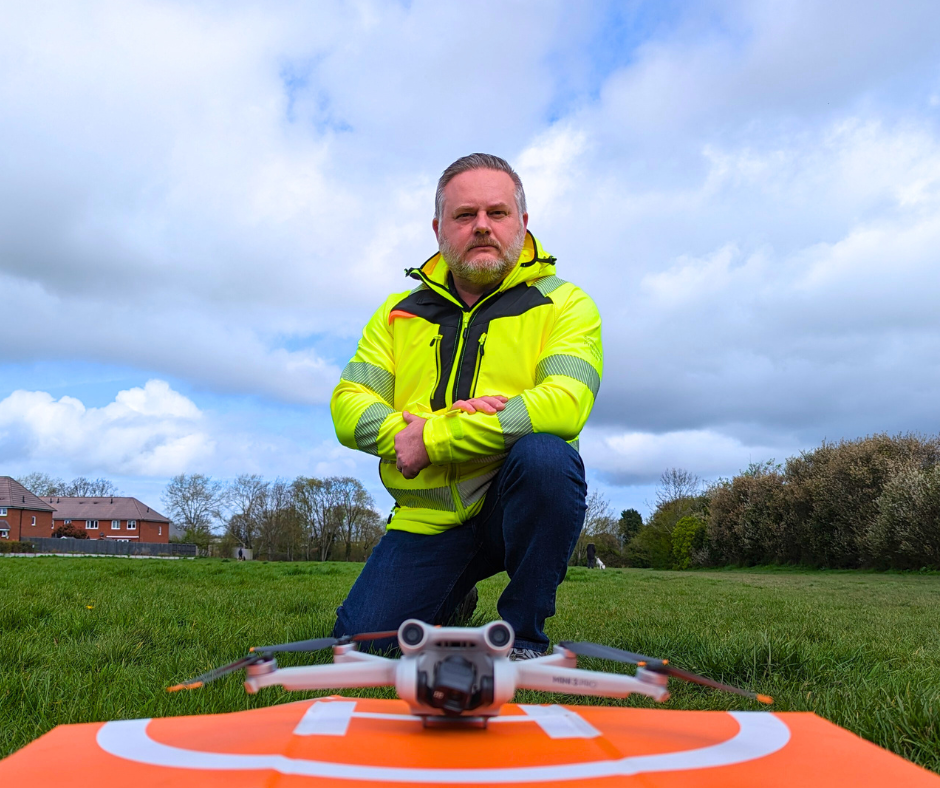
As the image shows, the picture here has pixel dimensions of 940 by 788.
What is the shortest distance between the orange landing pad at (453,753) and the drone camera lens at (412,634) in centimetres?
17

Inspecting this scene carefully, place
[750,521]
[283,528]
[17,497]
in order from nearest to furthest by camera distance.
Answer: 1. [750,521]
2. [283,528]
3. [17,497]

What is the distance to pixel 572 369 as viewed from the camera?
113 inches

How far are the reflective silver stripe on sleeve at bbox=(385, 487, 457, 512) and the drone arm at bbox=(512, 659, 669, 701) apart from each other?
5.73ft

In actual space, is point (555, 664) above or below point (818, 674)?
above

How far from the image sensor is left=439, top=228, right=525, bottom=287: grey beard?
3.15 metres

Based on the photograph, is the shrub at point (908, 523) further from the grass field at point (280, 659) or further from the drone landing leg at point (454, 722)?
the drone landing leg at point (454, 722)

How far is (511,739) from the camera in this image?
124 centimetres

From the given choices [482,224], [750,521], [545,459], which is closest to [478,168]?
[482,224]

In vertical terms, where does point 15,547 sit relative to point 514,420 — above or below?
below

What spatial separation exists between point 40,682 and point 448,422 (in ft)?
5.50

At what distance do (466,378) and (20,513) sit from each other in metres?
78.6

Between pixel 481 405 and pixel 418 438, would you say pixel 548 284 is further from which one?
pixel 418 438

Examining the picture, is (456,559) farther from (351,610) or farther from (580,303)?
(580,303)

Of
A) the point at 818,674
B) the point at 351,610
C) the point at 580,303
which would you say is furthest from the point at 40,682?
the point at 818,674
